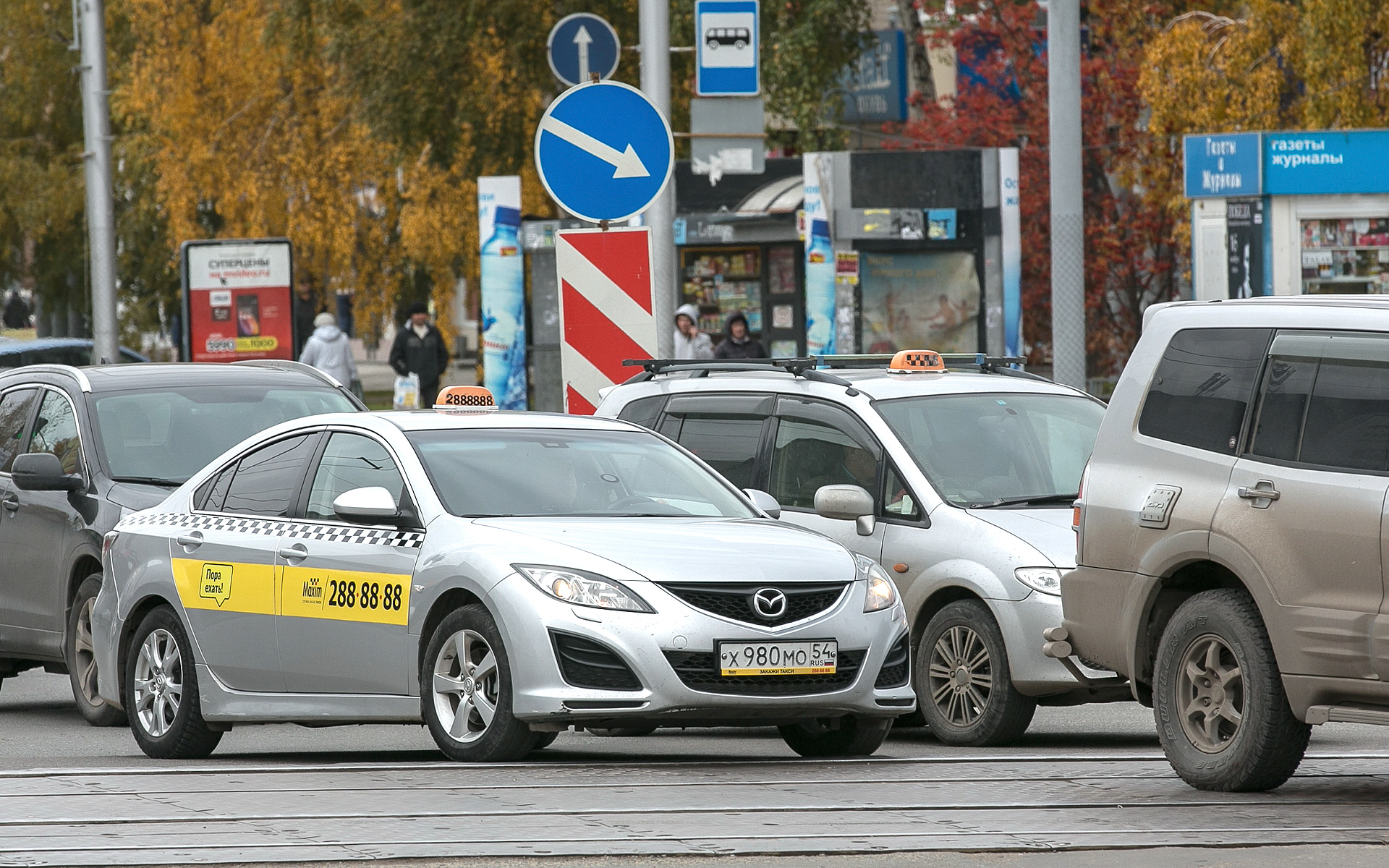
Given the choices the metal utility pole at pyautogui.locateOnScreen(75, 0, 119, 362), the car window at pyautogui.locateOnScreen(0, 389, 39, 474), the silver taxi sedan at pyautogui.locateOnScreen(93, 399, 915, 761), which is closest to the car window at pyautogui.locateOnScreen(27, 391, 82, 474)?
the car window at pyautogui.locateOnScreen(0, 389, 39, 474)

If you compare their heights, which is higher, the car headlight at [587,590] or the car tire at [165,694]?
the car headlight at [587,590]

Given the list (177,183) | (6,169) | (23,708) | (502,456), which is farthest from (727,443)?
(6,169)

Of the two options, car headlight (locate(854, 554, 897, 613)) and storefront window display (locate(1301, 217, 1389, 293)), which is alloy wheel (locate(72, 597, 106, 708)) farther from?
storefront window display (locate(1301, 217, 1389, 293))

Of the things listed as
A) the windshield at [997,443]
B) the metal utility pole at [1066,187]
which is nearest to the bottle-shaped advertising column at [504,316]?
the metal utility pole at [1066,187]

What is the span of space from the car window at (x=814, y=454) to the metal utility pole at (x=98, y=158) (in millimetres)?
16250

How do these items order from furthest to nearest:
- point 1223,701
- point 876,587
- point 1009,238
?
point 1009,238
point 876,587
point 1223,701

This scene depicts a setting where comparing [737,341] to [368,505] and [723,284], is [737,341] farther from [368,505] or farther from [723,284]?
[368,505]

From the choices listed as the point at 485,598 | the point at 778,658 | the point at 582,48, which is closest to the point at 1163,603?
the point at 778,658

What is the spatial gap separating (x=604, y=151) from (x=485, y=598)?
4879 mm

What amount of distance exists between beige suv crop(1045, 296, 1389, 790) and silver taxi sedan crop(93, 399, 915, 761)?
1.00m

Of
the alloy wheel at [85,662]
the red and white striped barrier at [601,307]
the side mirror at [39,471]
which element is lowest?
the alloy wheel at [85,662]

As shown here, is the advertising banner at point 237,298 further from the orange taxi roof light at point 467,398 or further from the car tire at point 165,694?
the car tire at point 165,694

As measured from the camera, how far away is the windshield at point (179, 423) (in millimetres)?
12102

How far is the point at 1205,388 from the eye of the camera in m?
8.18
